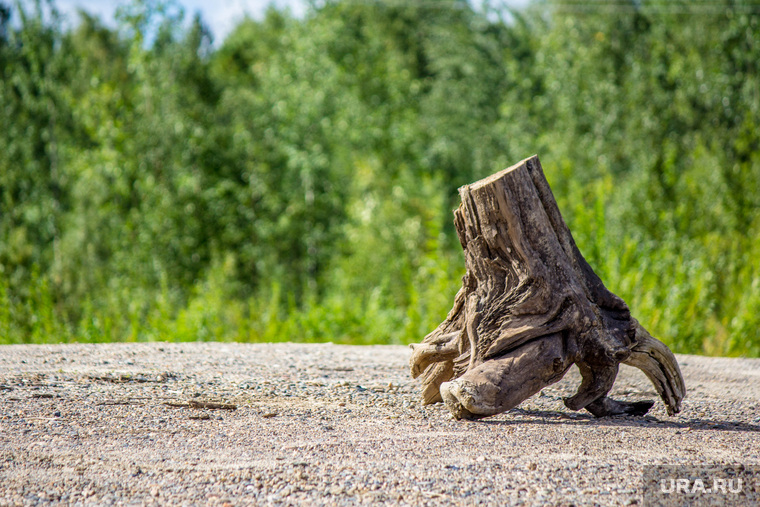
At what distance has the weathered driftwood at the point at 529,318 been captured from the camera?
3.57 m

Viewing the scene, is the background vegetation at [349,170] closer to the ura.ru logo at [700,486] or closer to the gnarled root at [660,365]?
the gnarled root at [660,365]

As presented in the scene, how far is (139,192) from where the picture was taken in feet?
47.2

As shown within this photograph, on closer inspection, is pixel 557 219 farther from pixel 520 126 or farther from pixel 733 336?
pixel 520 126

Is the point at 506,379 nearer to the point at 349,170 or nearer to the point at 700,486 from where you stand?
the point at 700,486

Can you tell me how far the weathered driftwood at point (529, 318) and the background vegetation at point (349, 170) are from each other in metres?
4.24

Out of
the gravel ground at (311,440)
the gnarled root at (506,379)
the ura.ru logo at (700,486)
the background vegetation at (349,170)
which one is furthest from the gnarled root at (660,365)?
the background vegetation at (349,170)

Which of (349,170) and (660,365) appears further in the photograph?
(349,170)

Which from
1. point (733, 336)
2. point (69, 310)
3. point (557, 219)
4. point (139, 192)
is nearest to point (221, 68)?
point (139, 192)

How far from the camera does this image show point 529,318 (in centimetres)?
366

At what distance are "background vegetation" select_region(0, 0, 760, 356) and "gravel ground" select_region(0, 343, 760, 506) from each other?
12.3 ft

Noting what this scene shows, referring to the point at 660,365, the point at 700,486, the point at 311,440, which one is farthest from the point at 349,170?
the point at 700,486

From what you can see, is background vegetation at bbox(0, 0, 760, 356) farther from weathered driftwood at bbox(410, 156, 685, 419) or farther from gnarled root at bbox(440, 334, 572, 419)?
gnarled root at bbox(440, 334, 572, 419)

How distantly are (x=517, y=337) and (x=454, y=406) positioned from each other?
0.48 m

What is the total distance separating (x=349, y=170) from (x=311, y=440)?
1651 cm
